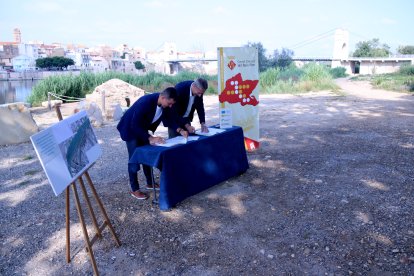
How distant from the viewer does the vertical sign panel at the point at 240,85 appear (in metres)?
6.08

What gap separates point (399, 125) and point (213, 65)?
192 feet

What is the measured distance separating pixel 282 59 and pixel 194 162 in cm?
3724

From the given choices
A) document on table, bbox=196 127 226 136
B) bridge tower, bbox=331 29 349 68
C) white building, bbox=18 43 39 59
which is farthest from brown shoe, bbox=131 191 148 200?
white building, bbox=18 43 39 59

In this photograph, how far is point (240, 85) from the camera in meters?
6.30

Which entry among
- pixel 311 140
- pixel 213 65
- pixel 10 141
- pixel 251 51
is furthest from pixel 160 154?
pixel 213 65

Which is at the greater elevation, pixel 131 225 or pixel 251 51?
pixel 251 51

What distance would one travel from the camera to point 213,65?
65.7 metres

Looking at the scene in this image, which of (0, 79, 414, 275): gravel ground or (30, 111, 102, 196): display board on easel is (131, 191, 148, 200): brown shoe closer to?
(0, 79, 414, 275): gravel ground

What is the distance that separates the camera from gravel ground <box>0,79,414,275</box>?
3.16 metres

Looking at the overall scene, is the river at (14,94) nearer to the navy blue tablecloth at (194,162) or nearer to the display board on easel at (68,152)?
the navy blue tablecloth at (194,162)

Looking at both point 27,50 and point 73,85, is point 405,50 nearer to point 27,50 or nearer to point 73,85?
point 73,85

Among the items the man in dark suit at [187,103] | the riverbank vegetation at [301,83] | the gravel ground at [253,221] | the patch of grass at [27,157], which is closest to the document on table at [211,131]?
the man in dark suit at [187,103]

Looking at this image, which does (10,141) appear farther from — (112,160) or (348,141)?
(348,141)

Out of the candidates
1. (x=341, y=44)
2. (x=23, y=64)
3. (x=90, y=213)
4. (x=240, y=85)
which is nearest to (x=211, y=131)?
(x=240, y=85)
